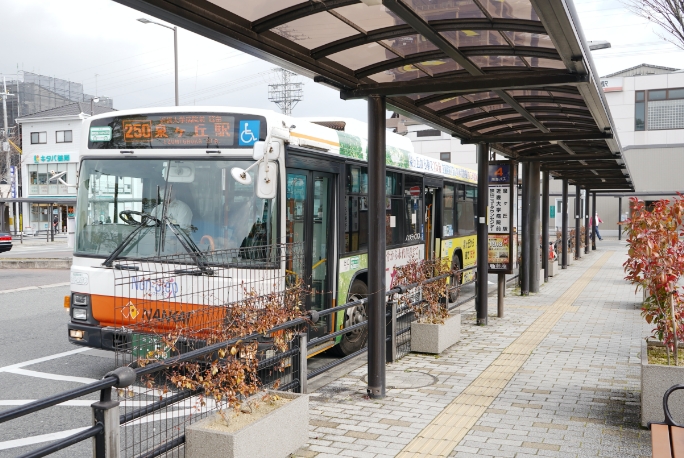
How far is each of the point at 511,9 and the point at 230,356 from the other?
315 cm

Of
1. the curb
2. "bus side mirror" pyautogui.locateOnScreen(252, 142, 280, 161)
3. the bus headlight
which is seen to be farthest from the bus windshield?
the curb

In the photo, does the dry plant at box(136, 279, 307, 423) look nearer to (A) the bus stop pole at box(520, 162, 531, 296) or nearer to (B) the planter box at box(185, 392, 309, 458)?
(B) the planter box at box(185, 392, 309, 458)

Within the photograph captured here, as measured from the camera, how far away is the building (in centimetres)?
5850

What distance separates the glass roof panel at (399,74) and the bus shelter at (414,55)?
10 millimetres

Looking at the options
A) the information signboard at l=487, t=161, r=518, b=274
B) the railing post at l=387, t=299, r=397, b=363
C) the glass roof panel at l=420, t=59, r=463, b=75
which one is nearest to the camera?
the glass roof panel at l=420, t=59, r=463, b=75

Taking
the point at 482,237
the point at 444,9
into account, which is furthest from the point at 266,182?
the point at 482,237

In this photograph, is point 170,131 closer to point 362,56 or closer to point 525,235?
point 362,56

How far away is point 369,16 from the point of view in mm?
5195

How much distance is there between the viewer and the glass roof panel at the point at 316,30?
5242 millimetres

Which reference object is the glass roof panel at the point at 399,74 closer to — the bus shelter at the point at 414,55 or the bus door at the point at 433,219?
the bus shelter at the point at 414,55

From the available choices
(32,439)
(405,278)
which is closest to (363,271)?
(405,278)

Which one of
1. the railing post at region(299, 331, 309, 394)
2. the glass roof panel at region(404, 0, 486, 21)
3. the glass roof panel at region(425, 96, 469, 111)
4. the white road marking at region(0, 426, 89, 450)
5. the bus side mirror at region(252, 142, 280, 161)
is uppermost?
the glass roof panel at region(404, 0, 486, 21)

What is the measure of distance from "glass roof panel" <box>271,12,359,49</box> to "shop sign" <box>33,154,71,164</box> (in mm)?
A: 57821

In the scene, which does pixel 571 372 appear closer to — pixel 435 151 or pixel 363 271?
pixel 363 271
